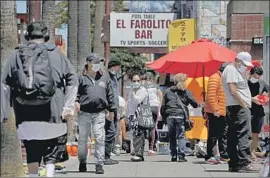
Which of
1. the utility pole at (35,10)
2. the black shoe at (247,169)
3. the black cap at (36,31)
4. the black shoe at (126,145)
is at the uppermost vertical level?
the utility pole at (35,10)

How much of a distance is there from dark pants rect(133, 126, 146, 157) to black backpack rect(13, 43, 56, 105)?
23.3 ft

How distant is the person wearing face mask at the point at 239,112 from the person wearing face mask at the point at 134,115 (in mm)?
3545

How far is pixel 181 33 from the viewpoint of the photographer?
25.5 meters

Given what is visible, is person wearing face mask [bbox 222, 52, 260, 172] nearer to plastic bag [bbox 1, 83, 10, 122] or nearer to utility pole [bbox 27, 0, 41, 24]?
plastic bag [bbox 1, 83, 10, 122]

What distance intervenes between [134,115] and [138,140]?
56cm

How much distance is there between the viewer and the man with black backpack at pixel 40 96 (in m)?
8.48

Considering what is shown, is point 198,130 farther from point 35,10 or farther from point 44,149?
point 44,149

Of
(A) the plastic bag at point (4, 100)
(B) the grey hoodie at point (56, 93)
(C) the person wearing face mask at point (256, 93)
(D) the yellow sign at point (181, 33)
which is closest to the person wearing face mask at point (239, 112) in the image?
(C) the person wearing face mask at point (256, 93)

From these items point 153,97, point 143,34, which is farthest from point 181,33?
point 153,97

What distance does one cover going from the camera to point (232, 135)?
12.2m

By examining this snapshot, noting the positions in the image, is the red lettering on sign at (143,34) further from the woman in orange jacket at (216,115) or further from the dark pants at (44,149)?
the dark pants at (44,149)

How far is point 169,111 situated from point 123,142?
151 inches

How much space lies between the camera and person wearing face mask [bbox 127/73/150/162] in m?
15.5

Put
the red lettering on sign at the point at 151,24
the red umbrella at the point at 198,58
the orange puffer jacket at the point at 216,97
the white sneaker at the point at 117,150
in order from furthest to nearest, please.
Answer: the red lettering on sign at the point at 151,24
the white sneaker at the point at 117,150
the red umbrella at the point at 198,58
the orange puffer jacket at the point at 216,97
